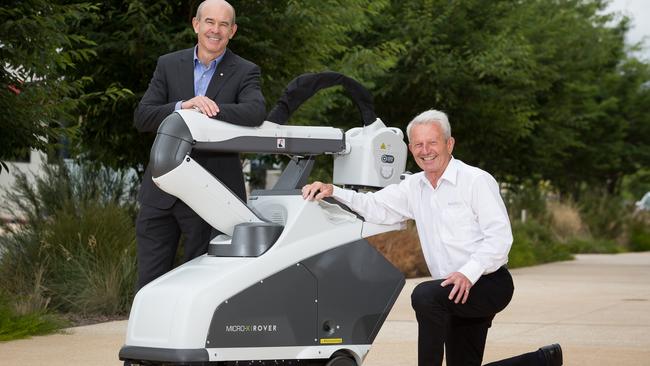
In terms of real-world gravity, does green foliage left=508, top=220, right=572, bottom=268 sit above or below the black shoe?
below

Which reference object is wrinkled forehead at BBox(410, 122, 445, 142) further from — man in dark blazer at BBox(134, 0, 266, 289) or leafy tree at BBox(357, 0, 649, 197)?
leafy tree at BBox(357, 0, 649, 197)

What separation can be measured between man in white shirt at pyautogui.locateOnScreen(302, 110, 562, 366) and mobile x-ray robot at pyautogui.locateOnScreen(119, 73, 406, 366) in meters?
0.16

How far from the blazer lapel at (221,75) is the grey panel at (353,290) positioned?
0.95 metres

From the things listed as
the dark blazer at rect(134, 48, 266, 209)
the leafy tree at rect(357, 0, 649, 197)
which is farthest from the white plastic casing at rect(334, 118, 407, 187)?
the leafy tree at rect(357, 0, 649, 197)

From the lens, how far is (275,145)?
5.71 meters

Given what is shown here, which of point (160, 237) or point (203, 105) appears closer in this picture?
point (203, 105)

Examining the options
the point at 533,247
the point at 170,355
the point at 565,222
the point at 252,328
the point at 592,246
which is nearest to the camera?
the point at 170,355

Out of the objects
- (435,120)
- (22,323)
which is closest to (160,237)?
(435,120)

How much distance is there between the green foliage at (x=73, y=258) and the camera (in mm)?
11102

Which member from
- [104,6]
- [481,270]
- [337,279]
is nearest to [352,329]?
[337,279]

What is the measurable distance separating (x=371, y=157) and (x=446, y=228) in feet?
1.77

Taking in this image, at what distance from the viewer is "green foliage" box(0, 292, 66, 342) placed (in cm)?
935

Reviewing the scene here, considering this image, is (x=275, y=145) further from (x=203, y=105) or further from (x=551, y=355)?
(x=551, y=355)

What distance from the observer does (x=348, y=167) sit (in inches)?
242
